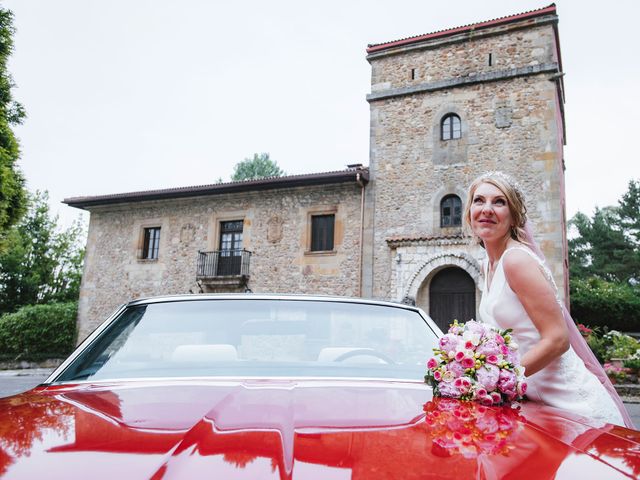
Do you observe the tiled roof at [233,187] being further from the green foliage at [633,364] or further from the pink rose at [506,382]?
the pink rose at [506,382]

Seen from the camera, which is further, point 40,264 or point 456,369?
point 40,264

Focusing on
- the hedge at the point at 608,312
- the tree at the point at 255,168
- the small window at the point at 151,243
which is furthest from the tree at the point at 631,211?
the small window at the point at 151,243

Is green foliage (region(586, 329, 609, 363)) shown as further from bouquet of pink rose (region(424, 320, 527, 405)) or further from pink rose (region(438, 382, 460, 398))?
pink rose (region(438, 382, 460, 398))

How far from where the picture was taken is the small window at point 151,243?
62.3 feet

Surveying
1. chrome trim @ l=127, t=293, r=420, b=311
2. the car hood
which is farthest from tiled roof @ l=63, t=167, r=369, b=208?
the car hood

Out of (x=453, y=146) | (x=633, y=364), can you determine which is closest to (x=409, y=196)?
(x=453, y=146)

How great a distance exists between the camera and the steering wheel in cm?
230

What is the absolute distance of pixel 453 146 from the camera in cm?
1538

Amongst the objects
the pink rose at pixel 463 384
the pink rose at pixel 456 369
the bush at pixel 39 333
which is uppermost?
the pink rose at pixel 456 369

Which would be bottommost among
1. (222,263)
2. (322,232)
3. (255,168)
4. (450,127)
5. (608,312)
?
(608,312)

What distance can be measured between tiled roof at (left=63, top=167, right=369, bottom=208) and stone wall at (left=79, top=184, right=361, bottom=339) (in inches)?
11.0

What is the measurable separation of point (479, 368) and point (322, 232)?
15.0 metres

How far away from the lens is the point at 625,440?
127 cm

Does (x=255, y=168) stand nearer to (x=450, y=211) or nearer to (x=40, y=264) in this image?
→ (x=40, y=264)
